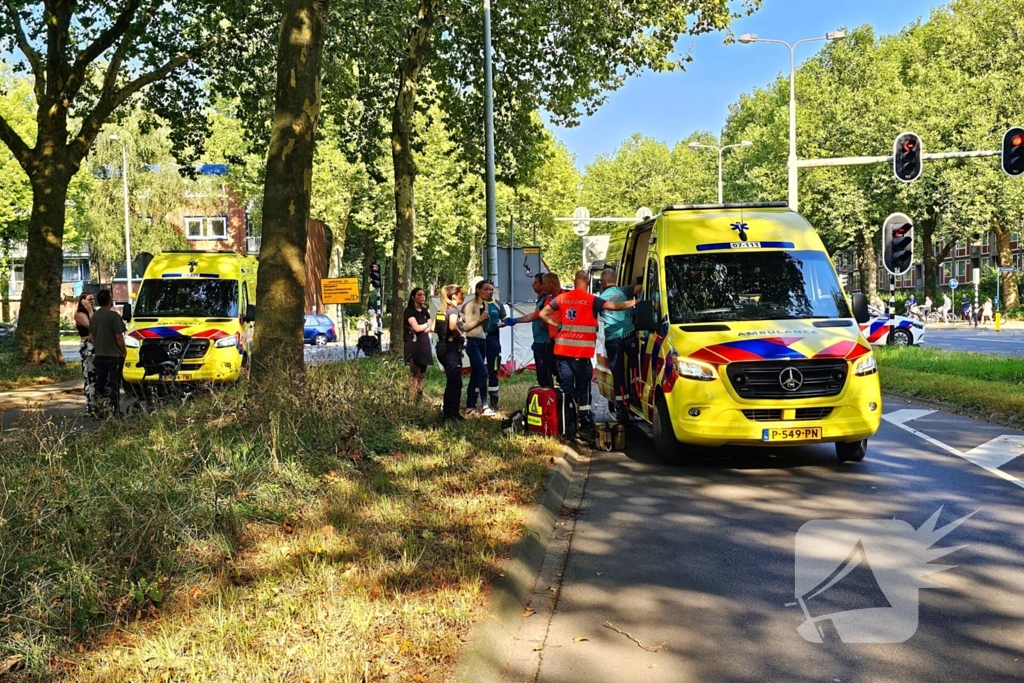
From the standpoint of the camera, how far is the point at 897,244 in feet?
61.6

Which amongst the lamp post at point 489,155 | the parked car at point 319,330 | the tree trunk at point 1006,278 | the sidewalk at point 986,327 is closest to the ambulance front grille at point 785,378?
the lamp post at point 489,155

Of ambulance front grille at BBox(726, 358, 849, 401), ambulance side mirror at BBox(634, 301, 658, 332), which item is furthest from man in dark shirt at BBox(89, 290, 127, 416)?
ambulance front grille at BBox(726, 358, 849, 401)

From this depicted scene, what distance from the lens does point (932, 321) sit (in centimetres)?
5578

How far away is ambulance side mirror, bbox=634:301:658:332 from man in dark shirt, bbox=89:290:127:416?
763cm

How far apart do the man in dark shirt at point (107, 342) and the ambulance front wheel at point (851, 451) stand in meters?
9.59

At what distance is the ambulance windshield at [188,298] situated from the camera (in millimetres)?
18844

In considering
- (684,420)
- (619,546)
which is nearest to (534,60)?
(684,420)

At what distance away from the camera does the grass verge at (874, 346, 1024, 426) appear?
44.6ft

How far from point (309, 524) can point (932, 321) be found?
54973mm

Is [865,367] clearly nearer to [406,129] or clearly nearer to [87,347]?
[87,347]

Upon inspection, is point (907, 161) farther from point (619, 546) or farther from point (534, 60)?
point (619, 546)

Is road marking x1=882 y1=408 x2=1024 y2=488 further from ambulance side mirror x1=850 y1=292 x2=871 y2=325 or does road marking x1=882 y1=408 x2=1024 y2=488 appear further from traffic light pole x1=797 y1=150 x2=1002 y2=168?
traffic light pole x1=797 y1=150 x2=1002 y2=168

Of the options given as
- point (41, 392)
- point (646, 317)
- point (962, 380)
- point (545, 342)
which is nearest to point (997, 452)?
point (646, 317)

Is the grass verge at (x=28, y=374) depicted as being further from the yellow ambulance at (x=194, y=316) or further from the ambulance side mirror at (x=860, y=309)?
the ambulance side mirror at (x=860, y=309)
